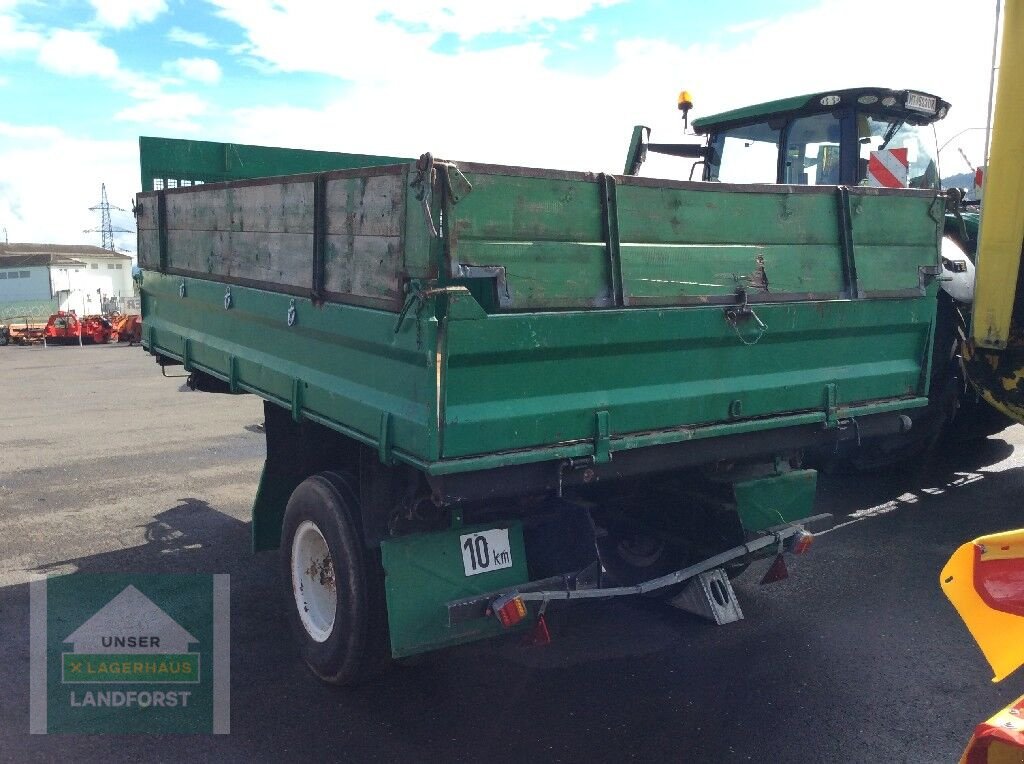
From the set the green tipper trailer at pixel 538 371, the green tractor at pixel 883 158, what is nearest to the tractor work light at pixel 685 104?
the green tractor at pixel 883 158

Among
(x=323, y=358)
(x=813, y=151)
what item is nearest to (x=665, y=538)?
(x=323, y=358)

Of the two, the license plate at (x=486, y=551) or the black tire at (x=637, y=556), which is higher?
the license plate at (x=486, y=551)

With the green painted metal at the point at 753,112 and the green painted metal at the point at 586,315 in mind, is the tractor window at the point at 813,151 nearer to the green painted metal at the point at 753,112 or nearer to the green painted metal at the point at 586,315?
the green painted metal at the point at 753,112

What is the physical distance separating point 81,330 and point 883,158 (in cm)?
2426

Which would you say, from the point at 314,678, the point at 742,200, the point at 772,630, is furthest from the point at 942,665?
the point at 314,678

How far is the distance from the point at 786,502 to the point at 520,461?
1.84 meters

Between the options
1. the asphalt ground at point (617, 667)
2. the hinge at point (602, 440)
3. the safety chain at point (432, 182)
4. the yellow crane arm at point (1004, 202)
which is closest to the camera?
the safety chain at point (432, 182)

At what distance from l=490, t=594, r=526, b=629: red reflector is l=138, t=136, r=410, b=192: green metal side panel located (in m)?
3.32

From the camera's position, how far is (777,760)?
11.1ft

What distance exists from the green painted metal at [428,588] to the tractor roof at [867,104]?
4256 mm

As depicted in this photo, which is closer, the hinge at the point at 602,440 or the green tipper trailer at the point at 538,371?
the green tipper trailer at the point at 538,371

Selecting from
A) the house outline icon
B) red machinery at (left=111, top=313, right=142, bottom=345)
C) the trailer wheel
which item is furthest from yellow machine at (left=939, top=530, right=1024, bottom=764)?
red machinery at (left=111, top=313, right=142, bottom=345)

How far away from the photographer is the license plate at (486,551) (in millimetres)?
3611

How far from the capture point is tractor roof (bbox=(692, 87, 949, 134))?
237 inches
